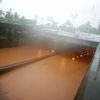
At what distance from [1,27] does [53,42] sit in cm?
710

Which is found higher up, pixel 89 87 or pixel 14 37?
pixel 89 87

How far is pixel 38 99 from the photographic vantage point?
3873 millimetres

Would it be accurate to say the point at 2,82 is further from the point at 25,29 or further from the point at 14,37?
the point at 25,29

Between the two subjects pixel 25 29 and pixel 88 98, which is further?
pixel 25 29

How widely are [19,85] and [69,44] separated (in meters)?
12.3

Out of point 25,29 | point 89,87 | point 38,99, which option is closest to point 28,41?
point 25,29

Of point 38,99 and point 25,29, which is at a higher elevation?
point 25,29

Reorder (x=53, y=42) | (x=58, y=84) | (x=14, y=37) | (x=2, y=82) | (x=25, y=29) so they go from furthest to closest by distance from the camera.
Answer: (x=53, y=42)
(x=25, y=29)
(x=14, y=37)
(x=58, y=84)
(x=2, y=82)

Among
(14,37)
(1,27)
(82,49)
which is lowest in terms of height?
(82,49)

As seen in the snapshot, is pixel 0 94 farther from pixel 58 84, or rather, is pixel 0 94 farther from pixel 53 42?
pixel 53 42

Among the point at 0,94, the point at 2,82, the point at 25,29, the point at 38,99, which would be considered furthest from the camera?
the point at 25,29

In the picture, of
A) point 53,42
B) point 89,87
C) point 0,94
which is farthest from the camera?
point 53,42

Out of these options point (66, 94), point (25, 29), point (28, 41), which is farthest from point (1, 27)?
point (66, 94)

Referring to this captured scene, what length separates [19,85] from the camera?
14.6 feet
